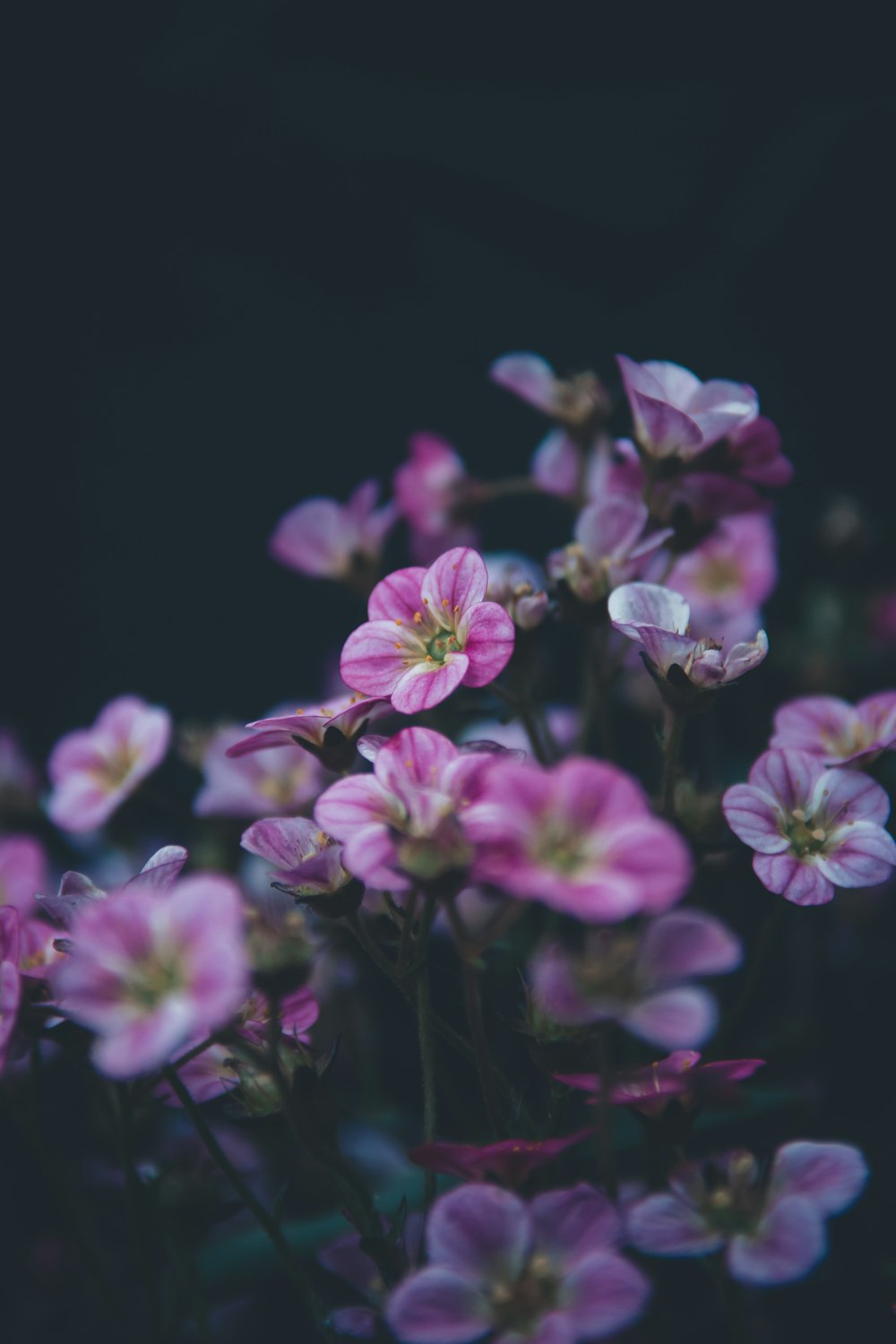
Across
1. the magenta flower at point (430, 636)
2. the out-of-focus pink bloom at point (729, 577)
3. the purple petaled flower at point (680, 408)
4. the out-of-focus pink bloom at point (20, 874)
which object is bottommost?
the out-of-focus pink bloom at point (20, 874)

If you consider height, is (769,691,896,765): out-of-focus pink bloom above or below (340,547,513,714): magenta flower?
below

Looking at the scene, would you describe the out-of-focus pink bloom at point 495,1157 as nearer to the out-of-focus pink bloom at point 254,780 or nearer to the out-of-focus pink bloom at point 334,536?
the out-of-focus pink bloom at point 254,780

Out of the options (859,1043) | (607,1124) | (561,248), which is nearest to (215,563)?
(561,248)

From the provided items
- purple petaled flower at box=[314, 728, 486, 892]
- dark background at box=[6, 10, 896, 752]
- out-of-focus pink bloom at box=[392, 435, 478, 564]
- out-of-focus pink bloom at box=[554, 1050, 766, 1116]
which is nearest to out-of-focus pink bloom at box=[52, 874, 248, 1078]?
purple petaled flower at box=[314, 728, 486, 892]

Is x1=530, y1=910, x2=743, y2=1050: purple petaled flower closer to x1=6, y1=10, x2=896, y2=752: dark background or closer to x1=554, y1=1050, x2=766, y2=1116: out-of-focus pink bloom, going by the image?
x1=554, y1=1050, x2=766, y2=1116: out-of-focus pink bloom

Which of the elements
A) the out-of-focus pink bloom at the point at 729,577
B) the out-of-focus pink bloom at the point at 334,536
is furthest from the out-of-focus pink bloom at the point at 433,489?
the out-of-focus pink bloom at the point at 729,577
